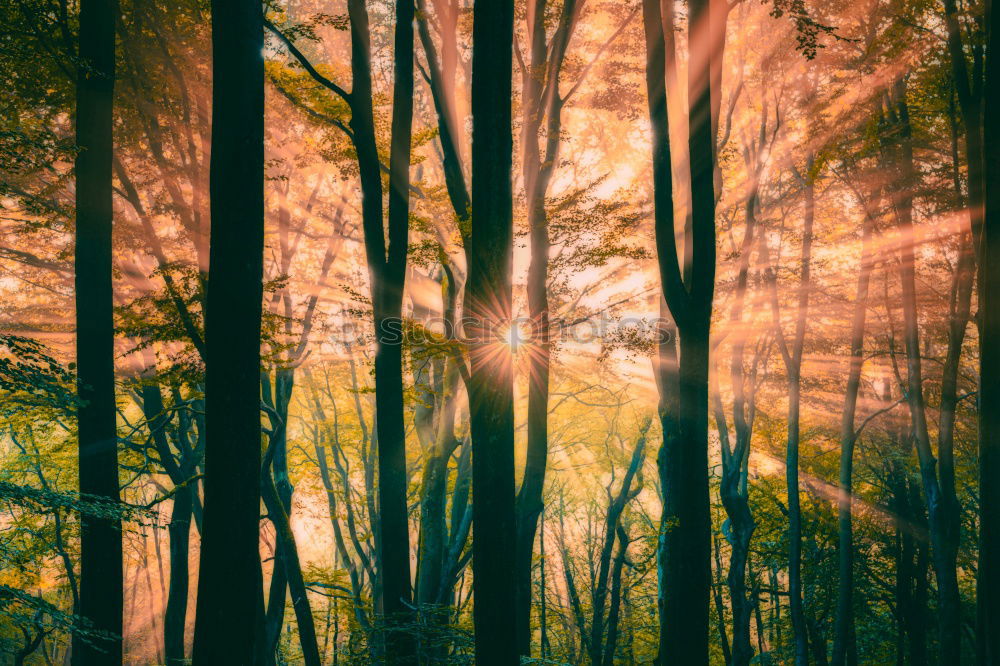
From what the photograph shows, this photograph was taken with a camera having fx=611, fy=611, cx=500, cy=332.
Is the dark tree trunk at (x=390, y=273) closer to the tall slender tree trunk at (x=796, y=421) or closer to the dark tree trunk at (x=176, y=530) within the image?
the dark tree trunk at (x=176, y=530)

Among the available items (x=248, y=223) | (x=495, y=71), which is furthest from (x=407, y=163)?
(x=248, y=223)

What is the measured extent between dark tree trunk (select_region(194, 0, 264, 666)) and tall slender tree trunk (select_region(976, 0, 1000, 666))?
795 cm

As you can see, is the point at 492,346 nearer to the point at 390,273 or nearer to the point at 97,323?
the point at 390,273

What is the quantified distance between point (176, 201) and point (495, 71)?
5914 millimetres

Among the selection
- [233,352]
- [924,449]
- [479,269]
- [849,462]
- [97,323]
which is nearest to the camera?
[233,352]

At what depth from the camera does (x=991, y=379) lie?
7.10 metres

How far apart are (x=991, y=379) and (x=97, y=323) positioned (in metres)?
10.1

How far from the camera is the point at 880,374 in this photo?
57.9 feet

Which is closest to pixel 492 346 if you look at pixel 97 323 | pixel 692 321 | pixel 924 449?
pixel 692 321

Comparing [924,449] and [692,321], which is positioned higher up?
[692,321]

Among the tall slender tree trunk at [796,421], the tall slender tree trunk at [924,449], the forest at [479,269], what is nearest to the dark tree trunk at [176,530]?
the forest at [479,269]

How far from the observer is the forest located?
5750 mm

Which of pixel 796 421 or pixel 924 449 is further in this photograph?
pixel 796 421

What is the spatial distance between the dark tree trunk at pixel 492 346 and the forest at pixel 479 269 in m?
0.03
